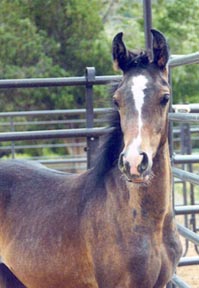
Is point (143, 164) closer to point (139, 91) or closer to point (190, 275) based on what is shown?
point (139, 91)

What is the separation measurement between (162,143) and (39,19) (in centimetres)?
1364

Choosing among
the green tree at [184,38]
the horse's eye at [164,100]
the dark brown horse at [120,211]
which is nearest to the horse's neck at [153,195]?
the dark brown horse at [120,211]

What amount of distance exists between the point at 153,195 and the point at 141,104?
1.59 feet

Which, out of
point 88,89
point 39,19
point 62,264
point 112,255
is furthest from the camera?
point 39,19

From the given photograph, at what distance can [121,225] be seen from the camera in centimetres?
337

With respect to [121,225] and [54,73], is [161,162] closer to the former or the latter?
[121,225]

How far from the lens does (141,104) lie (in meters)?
3.17

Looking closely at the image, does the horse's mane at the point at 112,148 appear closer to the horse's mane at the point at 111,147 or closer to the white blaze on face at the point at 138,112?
the horse's mane at the point at 111,147

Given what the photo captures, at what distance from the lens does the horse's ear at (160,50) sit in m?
3.33

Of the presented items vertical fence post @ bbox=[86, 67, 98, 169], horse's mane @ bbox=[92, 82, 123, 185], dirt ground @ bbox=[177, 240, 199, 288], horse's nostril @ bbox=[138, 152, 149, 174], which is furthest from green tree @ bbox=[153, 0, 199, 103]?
horse's nostril @ bbox=[138, 152, 149, 174]

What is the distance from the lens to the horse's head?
3025mm

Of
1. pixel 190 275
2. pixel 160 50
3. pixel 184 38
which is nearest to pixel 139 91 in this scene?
pixel 160 50

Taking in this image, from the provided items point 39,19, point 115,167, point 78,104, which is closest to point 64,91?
point 78,104

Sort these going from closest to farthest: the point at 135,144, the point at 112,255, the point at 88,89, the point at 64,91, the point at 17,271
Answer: the point at 135,144 < the point at 112,255 < the point at 17,271 < the point at 88,89 < the point at 64,91
